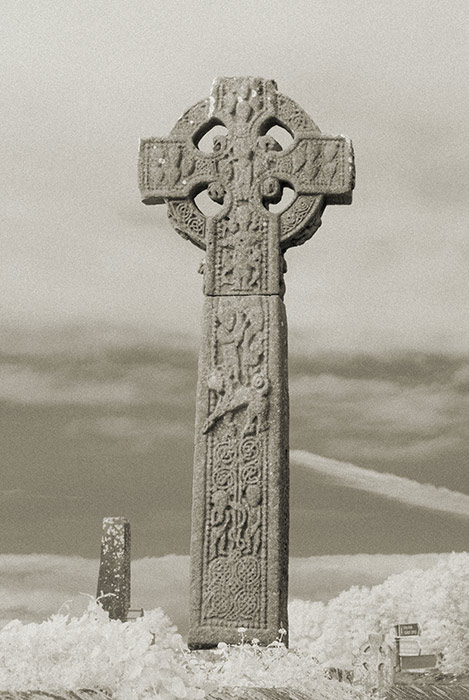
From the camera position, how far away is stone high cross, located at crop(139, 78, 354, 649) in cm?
809

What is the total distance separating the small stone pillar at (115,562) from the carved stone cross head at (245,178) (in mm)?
6071

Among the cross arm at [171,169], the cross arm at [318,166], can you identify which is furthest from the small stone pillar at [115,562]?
the cross arm at [318,166]

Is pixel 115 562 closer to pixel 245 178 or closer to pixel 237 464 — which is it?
pixel 237 464

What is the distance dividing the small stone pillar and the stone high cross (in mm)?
5859

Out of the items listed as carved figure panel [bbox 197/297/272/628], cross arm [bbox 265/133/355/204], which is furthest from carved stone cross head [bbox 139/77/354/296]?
carved figure panel [bbox 197/297/272/628]

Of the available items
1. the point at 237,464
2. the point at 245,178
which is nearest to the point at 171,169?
the point at 245,178

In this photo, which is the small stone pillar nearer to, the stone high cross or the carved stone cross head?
the stone high cross

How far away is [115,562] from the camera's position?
13.9 metres

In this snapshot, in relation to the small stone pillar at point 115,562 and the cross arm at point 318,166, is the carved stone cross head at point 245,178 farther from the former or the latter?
the small stone pillar at point 115,562

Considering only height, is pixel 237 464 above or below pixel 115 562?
above

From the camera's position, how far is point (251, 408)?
834 cm

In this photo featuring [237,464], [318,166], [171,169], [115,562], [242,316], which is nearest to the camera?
[237,464]

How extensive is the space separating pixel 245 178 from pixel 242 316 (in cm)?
126

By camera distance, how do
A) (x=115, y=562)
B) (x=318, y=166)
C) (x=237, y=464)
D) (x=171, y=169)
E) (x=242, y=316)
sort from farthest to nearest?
(x=115, y=562) < (x=171, y=169) < (x=318, y=166) < (x=242, y=316) < (x=237, y=464)
